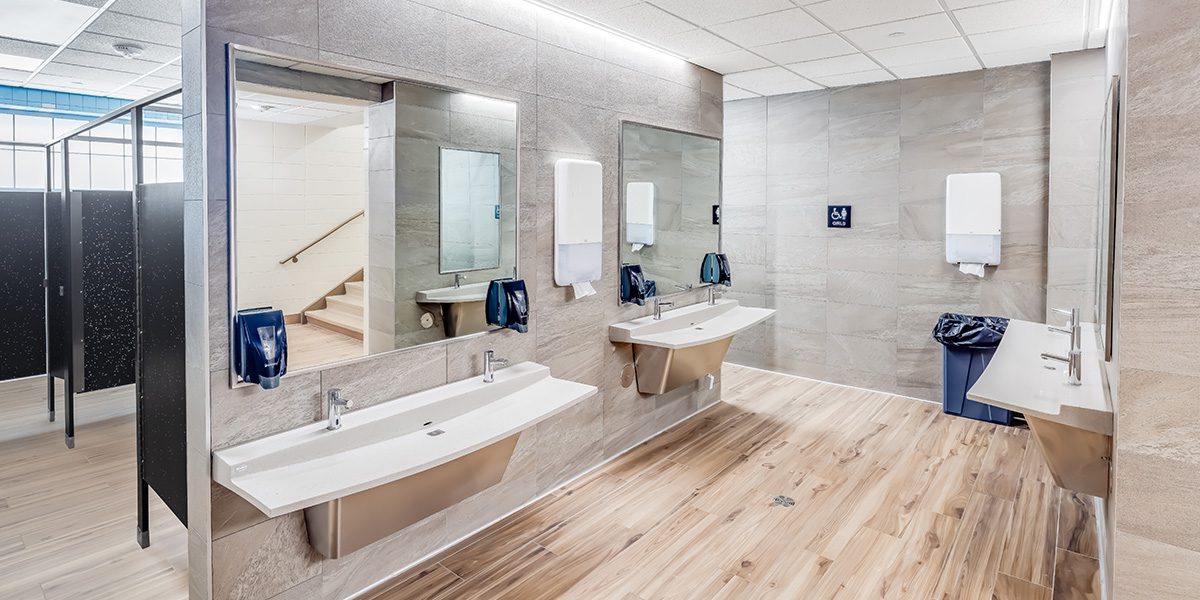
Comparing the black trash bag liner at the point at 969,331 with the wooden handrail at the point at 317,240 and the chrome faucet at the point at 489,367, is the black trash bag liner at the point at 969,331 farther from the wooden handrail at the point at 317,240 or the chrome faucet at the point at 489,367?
the wooden handrail at the point at 317,240

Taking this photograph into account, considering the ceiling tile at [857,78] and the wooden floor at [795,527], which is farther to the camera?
the ceiling tile at [857,78]

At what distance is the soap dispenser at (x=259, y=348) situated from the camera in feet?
6.37

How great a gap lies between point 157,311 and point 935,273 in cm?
472

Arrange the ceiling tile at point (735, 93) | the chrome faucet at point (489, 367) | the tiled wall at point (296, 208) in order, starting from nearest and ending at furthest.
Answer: the tiled wall at point (296, 208) < the chrome faucet at point (489, 367) < the ceiling tile at point (735, 93)

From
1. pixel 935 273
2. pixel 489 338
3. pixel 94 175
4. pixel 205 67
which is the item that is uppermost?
pixel 94 175

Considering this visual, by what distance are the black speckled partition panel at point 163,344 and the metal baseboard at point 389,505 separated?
587 mm

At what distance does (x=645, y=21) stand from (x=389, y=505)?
98.7 inches

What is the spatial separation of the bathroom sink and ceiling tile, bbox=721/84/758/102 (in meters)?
3.11

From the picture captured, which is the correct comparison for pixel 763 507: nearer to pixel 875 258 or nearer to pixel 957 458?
pixel 957 458

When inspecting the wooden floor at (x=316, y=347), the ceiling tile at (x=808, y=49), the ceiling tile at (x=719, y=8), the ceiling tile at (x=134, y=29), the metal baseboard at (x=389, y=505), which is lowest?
the metal baseboard at (x=389, y=505)

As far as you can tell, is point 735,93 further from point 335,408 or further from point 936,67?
point 335,408

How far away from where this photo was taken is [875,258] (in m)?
4.99

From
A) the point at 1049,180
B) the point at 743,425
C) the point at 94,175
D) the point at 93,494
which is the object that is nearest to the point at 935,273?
the point at 1049,180

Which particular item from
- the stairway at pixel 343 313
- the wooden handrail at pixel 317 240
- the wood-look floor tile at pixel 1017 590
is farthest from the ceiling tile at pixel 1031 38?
the stairway at pixel 343 313
